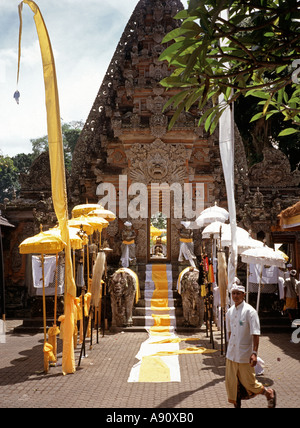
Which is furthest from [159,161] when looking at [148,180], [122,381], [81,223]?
[122,381]

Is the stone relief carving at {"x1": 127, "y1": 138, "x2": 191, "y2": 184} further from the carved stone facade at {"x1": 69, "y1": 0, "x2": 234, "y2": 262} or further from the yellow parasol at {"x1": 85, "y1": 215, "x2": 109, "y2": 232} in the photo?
the yellow parasol at {"x1": 85, "y1": 215, "x2": 109, "y2": 232}

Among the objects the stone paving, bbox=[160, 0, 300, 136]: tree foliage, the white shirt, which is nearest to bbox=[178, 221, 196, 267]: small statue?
the stone paving

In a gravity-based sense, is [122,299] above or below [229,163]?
below

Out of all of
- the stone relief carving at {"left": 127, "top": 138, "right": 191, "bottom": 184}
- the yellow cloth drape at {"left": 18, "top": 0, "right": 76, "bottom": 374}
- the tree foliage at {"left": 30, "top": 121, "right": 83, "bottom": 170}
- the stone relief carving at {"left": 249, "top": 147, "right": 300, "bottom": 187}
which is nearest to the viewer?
the yellow cloth drape at {"left": 18, "top": 0, "right": 76, "bottom": 374}

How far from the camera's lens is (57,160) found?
7.01 meters

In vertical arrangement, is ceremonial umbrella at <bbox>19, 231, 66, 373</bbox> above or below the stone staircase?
above

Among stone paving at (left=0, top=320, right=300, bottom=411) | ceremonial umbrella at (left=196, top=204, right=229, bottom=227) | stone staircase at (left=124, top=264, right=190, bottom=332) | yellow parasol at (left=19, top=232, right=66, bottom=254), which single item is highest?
ceremonial umbrella at (left=196, top=204, right=229, bottom=227)

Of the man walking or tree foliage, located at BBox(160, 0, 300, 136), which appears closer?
tree foliage, located at BBox(160, 0, 300, 136)

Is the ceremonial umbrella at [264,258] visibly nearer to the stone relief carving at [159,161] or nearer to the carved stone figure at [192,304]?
the carved stone figure at [192,304]

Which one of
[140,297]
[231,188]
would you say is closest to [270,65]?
[231,188]

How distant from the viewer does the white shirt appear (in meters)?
4.80

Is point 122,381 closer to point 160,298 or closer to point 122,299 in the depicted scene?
point 122,299

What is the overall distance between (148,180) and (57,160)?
7587 mm

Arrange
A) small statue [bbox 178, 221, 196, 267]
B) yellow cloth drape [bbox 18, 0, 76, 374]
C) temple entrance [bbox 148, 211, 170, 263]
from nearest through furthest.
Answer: yellow cloth drape [bbox 18, 0, 76, 374], small statue [bbox 178, 221, 196, 267], temple entrance [bbox 148, 211, 170, 263]
